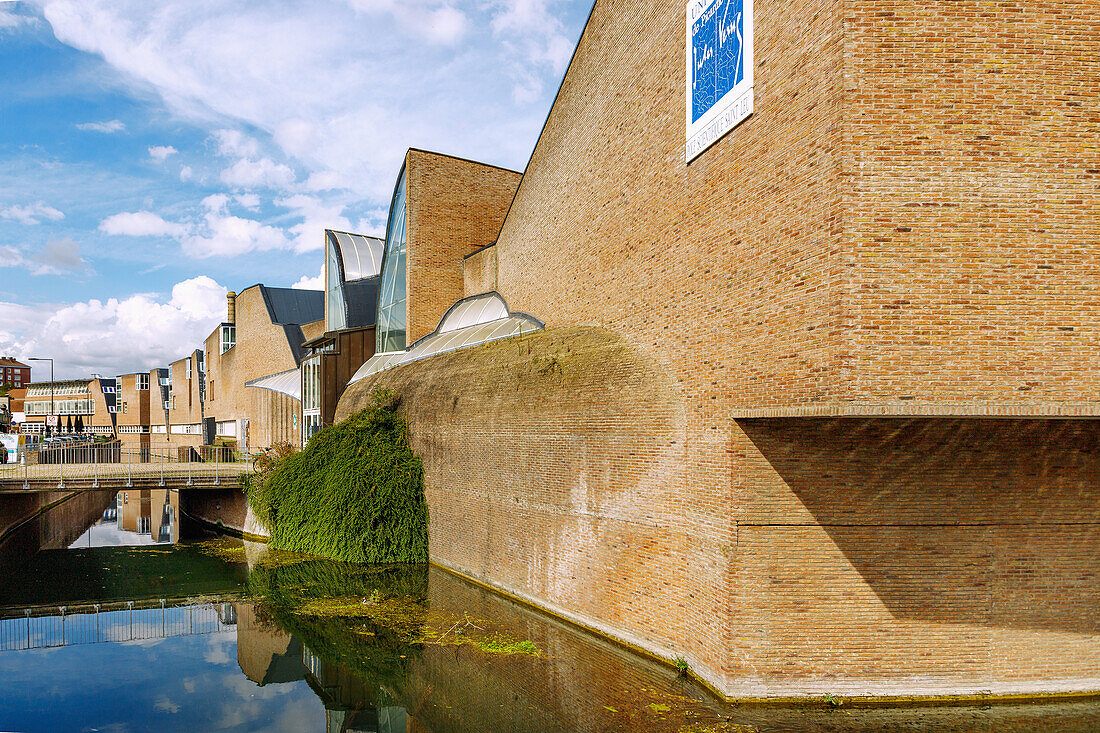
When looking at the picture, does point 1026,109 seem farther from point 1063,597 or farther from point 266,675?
point 266,675

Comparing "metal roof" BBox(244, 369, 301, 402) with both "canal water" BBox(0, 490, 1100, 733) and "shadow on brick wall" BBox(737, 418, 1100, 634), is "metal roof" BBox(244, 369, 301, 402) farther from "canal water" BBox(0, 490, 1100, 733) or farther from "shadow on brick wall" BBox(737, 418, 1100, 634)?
"shadow on brick wall" BBox(737, 418, 1100, 634)

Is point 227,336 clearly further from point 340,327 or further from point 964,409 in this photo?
point 964,409

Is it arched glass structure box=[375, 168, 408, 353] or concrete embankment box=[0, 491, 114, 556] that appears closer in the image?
concrete embankment box=[0, 491, 114, 556]

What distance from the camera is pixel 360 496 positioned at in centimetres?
1906

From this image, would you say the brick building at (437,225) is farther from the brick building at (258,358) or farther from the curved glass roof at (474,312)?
the brick building at (258,358)

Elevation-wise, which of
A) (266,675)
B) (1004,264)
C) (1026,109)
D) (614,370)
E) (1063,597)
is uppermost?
(1026,109)

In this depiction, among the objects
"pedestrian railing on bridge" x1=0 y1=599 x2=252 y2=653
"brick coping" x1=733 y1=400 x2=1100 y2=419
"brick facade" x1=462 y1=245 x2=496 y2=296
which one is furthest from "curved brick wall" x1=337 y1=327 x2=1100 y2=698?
"brick facade" x1=462 y1=245 x2=496 y2=296

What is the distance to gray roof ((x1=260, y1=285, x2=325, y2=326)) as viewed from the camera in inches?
1644

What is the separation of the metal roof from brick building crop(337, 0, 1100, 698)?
871 inches

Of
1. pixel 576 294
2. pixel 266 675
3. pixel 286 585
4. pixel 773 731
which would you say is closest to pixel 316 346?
pixel 286 585

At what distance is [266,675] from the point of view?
37.0 feet

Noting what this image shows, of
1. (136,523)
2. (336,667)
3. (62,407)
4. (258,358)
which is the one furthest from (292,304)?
(62,407)

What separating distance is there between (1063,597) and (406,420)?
1524cm

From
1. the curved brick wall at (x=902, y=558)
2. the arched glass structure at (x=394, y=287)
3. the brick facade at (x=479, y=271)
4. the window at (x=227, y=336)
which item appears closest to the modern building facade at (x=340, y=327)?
the arched glass structure at (x=394, y=287)
